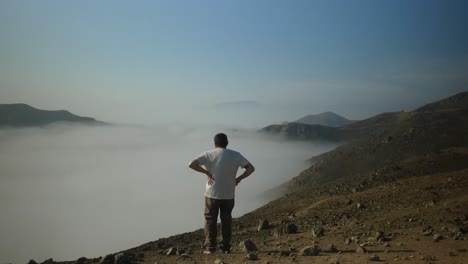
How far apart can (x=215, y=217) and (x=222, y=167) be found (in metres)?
1.10

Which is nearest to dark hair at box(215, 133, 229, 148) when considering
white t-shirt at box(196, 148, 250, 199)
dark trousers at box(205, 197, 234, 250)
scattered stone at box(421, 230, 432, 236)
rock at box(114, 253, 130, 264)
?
white t-shirt at box(196, 148, 250, 199)

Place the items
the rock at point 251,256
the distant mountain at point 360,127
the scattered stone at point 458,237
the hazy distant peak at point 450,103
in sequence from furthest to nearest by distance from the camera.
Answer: the distant mountain at point 360,127 → the hazy distant peak at point 450,103 → the scattered stone at point 458,237 → the rock at point 251,256

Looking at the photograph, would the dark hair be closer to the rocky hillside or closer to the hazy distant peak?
the rocky hillside

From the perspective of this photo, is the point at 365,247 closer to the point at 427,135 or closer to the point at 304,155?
the point at 427,135

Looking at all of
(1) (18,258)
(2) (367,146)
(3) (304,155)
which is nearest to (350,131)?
(3) (304,155)

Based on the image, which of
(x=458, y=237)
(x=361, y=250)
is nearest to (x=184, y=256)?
(x=361, y=250)

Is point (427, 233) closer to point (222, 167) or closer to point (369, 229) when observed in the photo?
point (369, 229)

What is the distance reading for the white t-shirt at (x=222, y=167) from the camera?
7.04 metres

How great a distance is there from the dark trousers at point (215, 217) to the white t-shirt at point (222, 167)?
6.1 inches

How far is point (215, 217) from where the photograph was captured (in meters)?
7.32

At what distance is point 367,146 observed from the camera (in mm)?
50438

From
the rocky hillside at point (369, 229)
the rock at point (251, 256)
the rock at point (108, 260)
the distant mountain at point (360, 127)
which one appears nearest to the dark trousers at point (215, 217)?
the rocky hillside at point (369, 229)

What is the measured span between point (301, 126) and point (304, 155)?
2158 cm

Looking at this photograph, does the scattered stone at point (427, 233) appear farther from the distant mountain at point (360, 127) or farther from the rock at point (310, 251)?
the distant mountain at point (360, 127)
